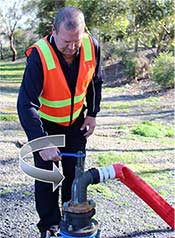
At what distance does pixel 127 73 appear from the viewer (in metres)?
17.2

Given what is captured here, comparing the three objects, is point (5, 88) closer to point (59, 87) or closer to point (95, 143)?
A: point (95, 143)

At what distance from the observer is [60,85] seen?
8.24 ft

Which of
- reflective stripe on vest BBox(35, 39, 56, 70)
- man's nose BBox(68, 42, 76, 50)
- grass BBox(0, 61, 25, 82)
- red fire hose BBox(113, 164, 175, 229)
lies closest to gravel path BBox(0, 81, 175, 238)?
red fire hose BBox(113, 164, 175, 229)

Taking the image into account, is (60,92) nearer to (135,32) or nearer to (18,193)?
(18,193)

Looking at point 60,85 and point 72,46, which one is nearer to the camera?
point 72,46

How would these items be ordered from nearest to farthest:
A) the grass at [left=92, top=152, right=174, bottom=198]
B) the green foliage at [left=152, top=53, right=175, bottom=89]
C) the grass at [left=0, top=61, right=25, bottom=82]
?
the grass at [left=92, top=152, right=174, bottom=198] < the green foliage at [left=152, top=53, right=175, bottom=89] < the grass at [left=0, top=61, right=25, bottom=82]

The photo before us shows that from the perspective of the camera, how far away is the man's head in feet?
7.36

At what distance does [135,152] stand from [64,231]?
4.09 metres

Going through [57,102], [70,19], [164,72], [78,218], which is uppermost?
[70,19]

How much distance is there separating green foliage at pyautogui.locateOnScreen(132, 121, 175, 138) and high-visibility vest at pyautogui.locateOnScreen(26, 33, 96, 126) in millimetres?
4948

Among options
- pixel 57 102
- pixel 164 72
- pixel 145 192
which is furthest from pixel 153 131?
pixel 164 72

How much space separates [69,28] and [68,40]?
0.08 metres

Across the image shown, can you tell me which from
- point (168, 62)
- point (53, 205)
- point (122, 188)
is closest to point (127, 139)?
point (122, 188)

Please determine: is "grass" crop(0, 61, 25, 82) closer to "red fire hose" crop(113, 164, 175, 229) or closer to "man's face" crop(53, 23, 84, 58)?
"man's face" crop(53, 23, 84, 58)
